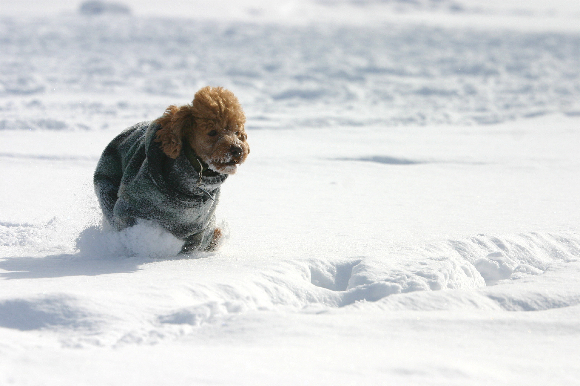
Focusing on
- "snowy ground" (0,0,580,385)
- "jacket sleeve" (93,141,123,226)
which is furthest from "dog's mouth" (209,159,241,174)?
"jacket sleeve" (93,141,123,226)

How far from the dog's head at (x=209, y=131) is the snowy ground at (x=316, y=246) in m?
0.49

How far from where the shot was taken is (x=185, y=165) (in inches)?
122

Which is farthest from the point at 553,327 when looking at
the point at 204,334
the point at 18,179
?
the point at 18,179

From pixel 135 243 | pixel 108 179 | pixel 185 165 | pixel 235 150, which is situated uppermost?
pixel 235 150

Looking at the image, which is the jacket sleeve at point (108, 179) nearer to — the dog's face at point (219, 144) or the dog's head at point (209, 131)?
the dog's head at point (209, 131)

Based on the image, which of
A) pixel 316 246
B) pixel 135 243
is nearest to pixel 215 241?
pixel 135 243

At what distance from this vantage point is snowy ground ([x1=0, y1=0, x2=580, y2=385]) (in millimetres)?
2047

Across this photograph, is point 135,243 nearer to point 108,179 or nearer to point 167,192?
point 167,192

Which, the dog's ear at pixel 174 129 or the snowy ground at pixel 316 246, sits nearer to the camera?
the snowy ground at pixel 316 246

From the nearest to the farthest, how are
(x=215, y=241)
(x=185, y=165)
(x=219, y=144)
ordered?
(x=219, y=144)
(x=185, y=165)
(x=215, y=241)

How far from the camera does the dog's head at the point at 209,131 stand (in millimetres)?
3004

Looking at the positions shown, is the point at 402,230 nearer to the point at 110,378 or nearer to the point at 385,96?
the point at 110,378

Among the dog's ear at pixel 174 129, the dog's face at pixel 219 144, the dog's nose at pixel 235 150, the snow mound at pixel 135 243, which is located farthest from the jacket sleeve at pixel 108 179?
the dog's nose at pixel 235 150

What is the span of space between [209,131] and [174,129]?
17cm
